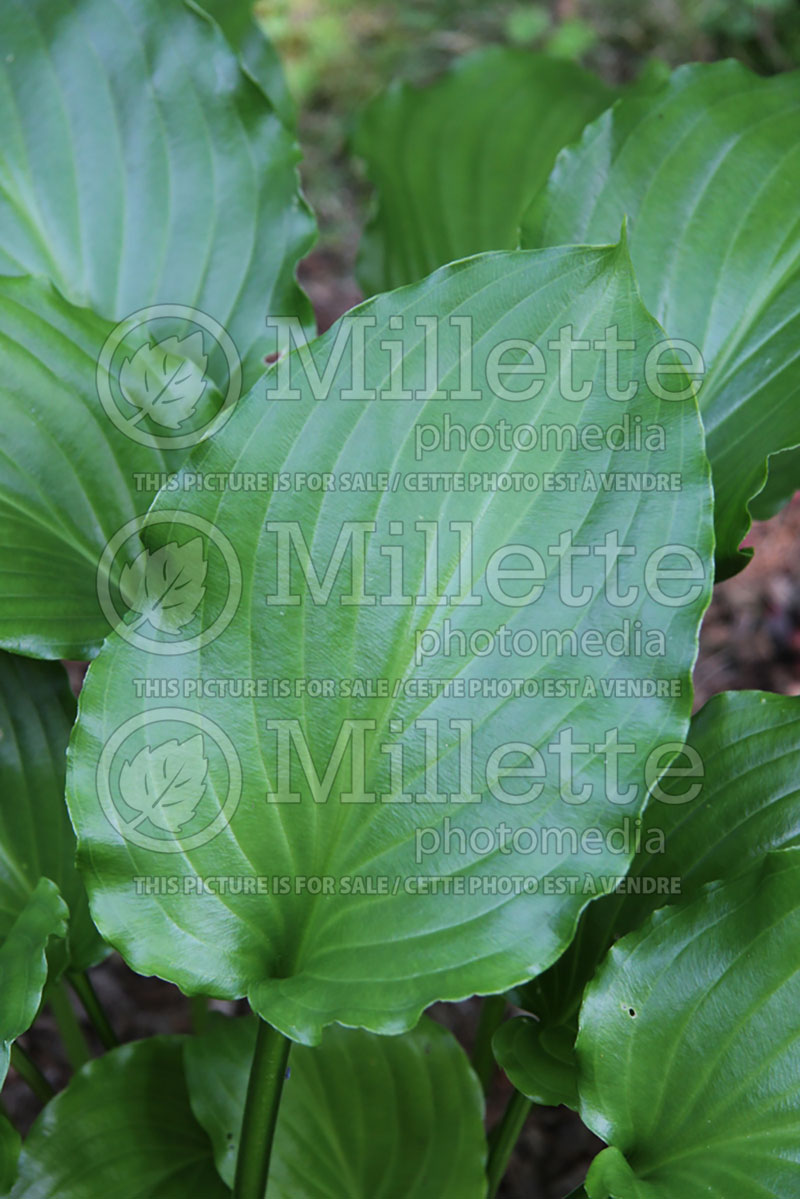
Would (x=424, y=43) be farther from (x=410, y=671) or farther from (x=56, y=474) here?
(x=410, y=671)

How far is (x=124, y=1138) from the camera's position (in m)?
0.92

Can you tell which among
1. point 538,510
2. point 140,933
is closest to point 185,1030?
point 140,933

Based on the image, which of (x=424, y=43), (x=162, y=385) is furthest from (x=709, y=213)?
(x=424, y=43)

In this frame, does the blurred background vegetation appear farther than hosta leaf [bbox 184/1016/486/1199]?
Yes

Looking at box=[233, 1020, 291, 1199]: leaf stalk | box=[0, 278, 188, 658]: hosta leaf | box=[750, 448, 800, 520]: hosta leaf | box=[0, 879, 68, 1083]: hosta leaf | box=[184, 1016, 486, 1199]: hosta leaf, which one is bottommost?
box=[184, 1016, 486, 1199]: hosta leaf

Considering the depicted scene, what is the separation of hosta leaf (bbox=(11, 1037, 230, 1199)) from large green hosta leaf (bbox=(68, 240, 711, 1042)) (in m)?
0.31

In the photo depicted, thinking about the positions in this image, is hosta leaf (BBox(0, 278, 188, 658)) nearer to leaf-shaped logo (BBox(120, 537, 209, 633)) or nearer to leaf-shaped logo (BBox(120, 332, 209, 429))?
leaf-shaped logo (BBox(120, 332, 209, 429))

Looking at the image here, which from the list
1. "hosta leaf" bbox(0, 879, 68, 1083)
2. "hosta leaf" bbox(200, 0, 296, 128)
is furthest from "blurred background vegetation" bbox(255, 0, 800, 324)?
"hosta leaf" bbox(0, 879, 68, 1083)

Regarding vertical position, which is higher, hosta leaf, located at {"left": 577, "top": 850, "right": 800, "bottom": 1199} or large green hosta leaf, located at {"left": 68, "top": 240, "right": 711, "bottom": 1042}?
large green hosta leaf, located at {"left": 68, "top": 240, "right": 711, "bottom": 1042}

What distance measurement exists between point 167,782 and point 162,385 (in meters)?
0.36

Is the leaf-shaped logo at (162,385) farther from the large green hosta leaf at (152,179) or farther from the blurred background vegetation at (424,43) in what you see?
the blurred background vegetation at (424,43)

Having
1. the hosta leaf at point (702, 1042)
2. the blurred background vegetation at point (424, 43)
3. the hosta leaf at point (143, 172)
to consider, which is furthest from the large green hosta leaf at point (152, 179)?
the blurred background vegetation at point (424, 43)

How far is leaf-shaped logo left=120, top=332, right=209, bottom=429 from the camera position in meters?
0.88

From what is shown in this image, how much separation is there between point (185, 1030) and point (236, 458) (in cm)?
93
